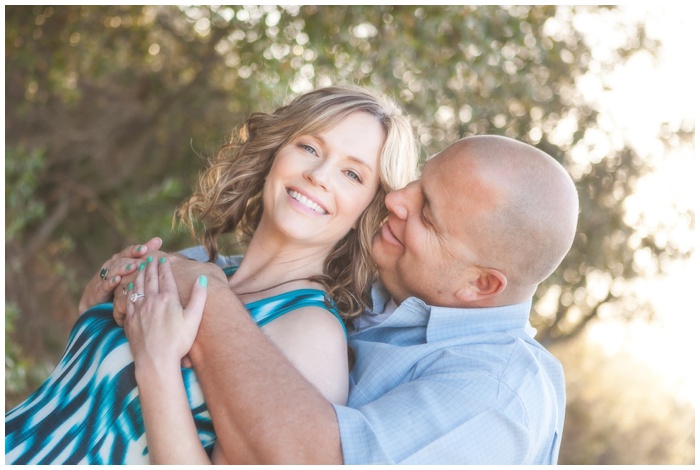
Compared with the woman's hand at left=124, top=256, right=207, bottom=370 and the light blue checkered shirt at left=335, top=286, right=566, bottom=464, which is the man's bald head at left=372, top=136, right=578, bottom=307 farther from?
the woman's hand at left=124, top=256, right=207, bottom=370

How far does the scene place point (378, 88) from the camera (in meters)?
4.71

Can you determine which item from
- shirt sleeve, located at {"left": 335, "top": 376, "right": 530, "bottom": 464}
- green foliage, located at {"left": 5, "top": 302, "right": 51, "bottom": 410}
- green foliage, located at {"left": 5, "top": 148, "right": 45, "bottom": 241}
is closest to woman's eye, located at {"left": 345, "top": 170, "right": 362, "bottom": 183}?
shirt sleeve, located at {"left": 335, "top": 376, "right": 530, "bottom": 464}

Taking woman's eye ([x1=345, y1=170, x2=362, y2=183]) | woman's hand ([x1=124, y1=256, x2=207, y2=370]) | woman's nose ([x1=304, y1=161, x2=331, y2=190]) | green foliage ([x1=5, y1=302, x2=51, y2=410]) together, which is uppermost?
woman's nose ([x1=304, y1=161, x2=331, y2=190])

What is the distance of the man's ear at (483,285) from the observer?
7.18 ft

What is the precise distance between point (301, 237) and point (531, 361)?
832mm

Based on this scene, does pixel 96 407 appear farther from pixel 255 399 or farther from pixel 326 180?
pixel 326 180

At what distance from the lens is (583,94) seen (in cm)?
534

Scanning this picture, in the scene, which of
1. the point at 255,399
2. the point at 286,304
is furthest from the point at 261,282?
the point at 255,399

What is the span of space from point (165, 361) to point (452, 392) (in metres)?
0.71

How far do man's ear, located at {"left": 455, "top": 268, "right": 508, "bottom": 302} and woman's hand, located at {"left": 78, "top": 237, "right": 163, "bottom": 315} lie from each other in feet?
3.22

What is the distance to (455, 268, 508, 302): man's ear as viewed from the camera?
2189 millimetres

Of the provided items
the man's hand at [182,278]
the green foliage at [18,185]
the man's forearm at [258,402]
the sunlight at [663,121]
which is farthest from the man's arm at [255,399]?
the sunlight at [663,121]

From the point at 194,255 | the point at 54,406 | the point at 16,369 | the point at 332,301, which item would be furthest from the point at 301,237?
the point at 16,369

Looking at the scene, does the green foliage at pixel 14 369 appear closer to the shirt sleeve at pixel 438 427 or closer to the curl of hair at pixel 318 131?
the curl of hair at pixel 318 131
